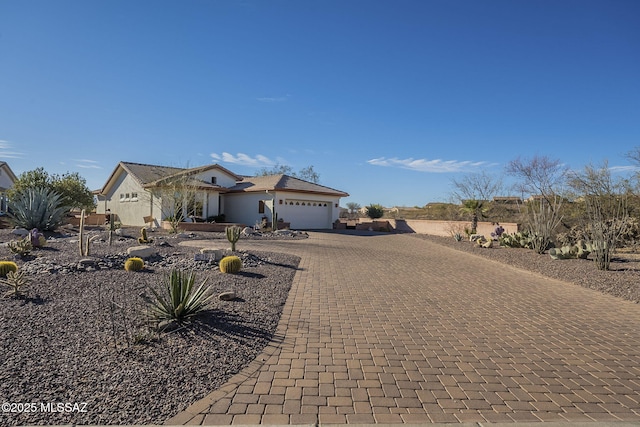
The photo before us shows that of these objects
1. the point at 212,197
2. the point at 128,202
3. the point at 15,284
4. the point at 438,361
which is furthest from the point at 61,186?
the point at 438,361

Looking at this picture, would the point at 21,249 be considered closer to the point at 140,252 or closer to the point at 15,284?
the point at 140,252

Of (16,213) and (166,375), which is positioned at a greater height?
(16,213)

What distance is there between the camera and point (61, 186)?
3062 centimetres

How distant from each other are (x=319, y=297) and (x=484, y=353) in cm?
352

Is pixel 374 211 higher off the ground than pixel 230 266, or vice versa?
pixel 374 211

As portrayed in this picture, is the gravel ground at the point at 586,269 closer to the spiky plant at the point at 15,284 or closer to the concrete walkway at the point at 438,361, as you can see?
the concrete walkway at the point at 438,361

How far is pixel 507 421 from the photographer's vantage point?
3.30 metres

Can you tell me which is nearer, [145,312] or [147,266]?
[145,312]

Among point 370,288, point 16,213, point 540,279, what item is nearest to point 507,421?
point 370,288

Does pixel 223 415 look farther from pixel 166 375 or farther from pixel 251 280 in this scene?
pixel 251 280

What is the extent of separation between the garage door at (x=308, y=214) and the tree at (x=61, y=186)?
15.0 meters

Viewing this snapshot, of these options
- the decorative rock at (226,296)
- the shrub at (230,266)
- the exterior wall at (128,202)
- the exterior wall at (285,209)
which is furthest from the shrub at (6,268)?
the exterior wall at (128,202)

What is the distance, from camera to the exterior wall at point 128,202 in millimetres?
28531

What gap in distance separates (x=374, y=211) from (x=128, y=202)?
69.2 feet
